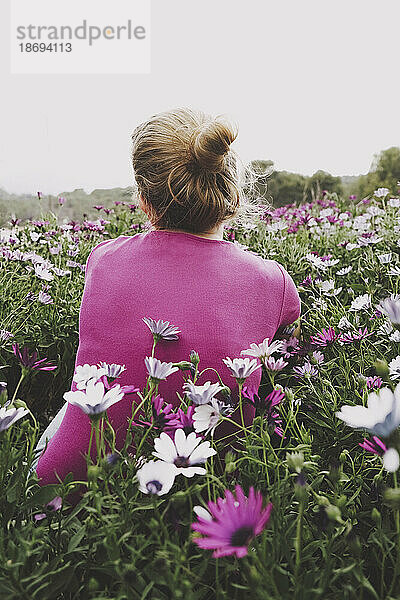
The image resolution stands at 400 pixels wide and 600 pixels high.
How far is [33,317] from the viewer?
178 cm

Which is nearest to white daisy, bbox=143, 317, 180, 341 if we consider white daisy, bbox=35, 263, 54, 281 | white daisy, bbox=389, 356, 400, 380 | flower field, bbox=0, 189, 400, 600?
flower field, bbox=0, 189, 400, 600

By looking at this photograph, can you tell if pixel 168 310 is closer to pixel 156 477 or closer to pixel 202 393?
pixel 202 393

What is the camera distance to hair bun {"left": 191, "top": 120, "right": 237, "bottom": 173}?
1071 mm

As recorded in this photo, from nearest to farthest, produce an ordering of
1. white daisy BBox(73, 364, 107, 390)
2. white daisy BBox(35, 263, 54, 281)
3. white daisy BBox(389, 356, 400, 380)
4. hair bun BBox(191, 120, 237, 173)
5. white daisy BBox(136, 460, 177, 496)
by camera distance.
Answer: white daisy BBox(136, 460, 177, 496), white daisy BBox(73, 364, 107, 390), white daisy BBox(389, 356, 400, 380), hair bun BBox(191, 120, 237, 173), white daisy BBox(35, 263, 54, 281)

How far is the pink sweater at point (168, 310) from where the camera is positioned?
3.41 feet

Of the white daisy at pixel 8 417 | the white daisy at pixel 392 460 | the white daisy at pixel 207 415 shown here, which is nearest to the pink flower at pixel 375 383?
the white daisy at pixel 207 415

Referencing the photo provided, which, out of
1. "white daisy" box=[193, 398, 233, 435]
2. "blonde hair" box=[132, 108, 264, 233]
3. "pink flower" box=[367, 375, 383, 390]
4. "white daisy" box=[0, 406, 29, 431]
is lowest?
"pink flower" box=[367, 375, 383, 390]

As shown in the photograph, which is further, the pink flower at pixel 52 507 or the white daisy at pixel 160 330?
the white daisy at pixel 160 330

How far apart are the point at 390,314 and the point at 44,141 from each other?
3.83 m

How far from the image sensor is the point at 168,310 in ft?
3.47

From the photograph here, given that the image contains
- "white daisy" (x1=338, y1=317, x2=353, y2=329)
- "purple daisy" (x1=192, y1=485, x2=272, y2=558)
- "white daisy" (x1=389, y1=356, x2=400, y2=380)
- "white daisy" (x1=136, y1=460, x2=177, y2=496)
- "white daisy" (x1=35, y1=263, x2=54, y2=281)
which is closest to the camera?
"purple daisy" (x1=192, y1=485, x2=272, y2=558)

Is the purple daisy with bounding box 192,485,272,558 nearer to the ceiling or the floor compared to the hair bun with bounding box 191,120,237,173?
nearer to the floor

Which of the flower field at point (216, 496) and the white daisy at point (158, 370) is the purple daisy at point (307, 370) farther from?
the white daisy at point (158, 370)

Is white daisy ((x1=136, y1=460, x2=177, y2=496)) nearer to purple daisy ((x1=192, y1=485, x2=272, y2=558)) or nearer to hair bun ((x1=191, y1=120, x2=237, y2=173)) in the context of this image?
purple daisy ((x1=192, y1=485, x2=272, y2=558))
